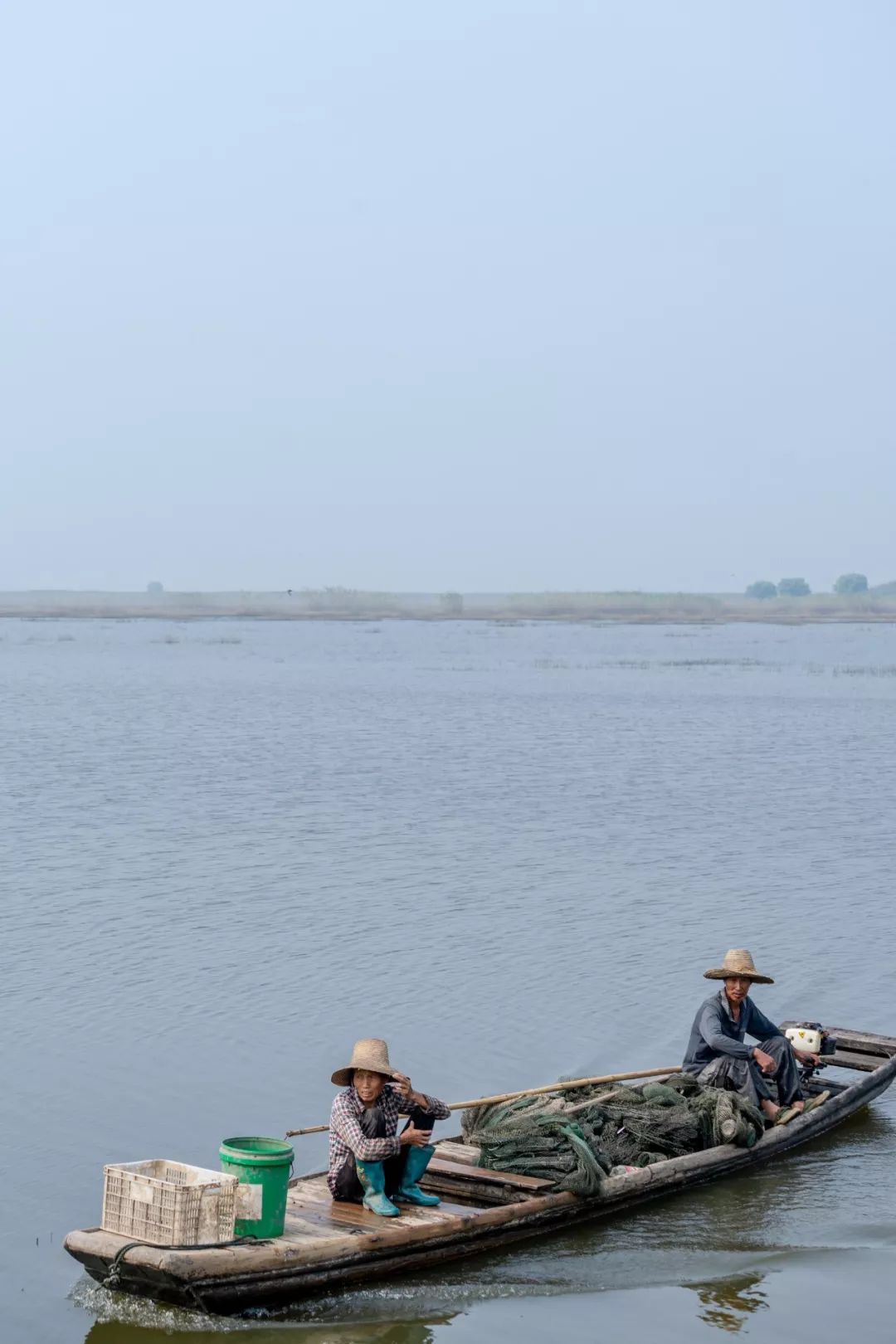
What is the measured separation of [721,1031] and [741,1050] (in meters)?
0.17

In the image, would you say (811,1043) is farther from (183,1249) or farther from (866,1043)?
(183,1249)

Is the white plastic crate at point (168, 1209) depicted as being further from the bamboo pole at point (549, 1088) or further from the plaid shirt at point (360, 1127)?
the bamboo pole at point (549, 1088)

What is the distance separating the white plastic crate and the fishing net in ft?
6.23

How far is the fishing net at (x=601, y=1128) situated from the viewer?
863 centimetres

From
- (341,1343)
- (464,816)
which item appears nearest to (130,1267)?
(341,1343)

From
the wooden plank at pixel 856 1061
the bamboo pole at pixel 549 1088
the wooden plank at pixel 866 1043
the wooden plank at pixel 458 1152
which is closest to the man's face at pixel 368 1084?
the bamboo pole at pixel 549 1088

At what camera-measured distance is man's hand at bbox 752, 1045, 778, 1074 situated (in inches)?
392

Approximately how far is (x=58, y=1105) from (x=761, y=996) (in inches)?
250

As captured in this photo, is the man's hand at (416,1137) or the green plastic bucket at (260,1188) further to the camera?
the man's hand at (416,1137)

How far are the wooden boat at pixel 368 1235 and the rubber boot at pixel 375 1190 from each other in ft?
0.16

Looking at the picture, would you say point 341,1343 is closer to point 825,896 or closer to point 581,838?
point 825,896

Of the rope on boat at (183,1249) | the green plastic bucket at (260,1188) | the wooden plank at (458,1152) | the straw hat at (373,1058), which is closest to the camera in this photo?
the rope on boat at (183,1249)

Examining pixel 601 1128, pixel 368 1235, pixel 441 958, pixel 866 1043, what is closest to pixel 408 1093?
pixel 368 1235

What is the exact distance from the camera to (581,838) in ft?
70.6
